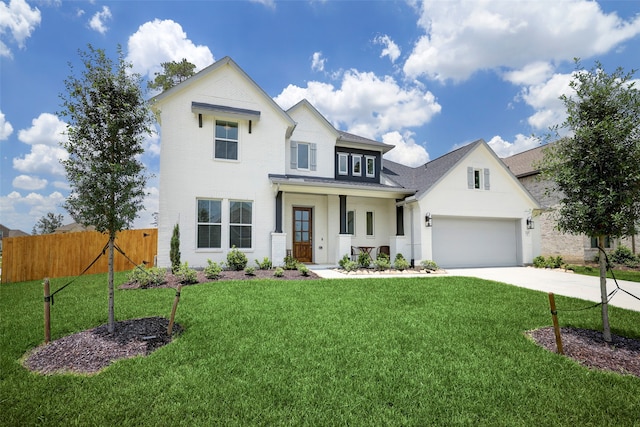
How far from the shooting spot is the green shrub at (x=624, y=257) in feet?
46.9

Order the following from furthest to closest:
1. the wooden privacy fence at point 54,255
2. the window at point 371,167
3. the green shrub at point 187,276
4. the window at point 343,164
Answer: the window at point 371,167 → the window at point 343,164 → the wooden privacy fence at point 54,255 → the green shrub at point 187,276

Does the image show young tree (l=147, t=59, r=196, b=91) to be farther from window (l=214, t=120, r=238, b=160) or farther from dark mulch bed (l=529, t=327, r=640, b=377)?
dark mulch bed (l=529, t=327, r=640, b=377)

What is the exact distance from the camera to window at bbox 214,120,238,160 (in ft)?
39.2

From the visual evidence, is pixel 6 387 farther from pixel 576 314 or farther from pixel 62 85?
pixel 576 314

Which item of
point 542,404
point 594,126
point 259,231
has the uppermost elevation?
point 594,126

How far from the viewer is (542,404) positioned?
2959 millimetres

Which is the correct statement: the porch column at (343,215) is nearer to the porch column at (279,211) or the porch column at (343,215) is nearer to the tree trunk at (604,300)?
the porch column at (279,211)

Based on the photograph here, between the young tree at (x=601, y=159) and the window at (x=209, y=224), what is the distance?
34.5ft

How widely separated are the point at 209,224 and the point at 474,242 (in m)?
12.6

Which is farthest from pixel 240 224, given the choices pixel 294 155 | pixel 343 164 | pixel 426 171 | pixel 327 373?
pixel 426 171

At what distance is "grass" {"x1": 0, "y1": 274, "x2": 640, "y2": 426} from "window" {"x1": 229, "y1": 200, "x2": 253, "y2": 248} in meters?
5.45

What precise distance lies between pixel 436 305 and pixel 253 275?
Answer: 6.02 meters

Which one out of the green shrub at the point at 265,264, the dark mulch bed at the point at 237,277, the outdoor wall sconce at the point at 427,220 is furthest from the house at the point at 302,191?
the dark mulch bed at the point at 237,277

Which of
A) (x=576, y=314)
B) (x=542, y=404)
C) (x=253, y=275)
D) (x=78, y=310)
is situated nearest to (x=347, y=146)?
(x=253, y=275)
